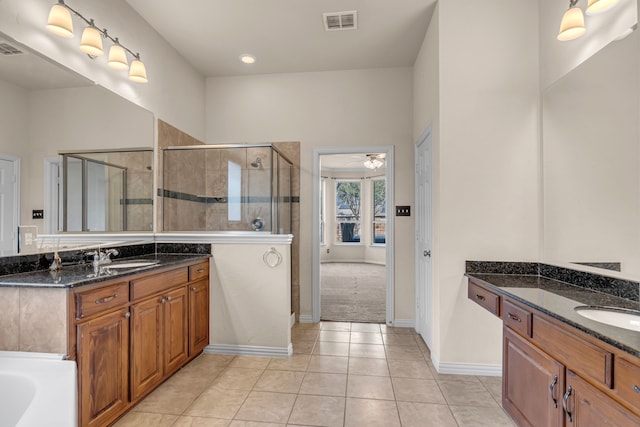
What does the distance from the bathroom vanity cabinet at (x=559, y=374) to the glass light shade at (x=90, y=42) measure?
10.4ft

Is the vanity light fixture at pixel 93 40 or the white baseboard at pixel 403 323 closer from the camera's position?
the vanity light fixture at pixel 93 40

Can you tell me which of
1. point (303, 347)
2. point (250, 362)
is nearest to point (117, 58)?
point (250, 362)

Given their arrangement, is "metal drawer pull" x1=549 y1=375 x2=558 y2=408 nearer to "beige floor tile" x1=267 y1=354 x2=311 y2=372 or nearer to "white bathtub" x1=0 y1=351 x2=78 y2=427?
"beige floor tile" x1=267 y1=354 x2=311 y2=372

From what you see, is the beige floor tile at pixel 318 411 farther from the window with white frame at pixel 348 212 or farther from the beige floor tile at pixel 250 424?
the window with white frame at pixel 348 212

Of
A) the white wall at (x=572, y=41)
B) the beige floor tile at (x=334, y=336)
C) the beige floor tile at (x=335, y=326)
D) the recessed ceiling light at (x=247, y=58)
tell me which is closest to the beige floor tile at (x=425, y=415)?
the beige floor tile at (x=334, y=336)

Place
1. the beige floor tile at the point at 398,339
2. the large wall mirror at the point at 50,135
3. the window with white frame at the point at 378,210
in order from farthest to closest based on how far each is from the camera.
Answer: the window with white frame at the point at 378,210 → the beige floor tile at the point at 398,339 → the large wall mirror at the point at 50,135

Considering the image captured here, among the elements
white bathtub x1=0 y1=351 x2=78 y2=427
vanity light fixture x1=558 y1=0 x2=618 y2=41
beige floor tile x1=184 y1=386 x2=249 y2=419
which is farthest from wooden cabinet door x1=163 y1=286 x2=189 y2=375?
vanity light fixture x1=558 y1=0 x2=618 y2=41

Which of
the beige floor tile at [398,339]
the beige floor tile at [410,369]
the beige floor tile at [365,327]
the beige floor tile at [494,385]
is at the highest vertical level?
the beige floor tile at [494,385]

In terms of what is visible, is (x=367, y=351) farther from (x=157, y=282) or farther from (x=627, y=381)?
(x=627, y=381)

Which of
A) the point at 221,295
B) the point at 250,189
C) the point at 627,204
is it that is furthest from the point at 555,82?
the point at 221,295

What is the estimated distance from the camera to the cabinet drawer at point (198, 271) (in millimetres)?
2758

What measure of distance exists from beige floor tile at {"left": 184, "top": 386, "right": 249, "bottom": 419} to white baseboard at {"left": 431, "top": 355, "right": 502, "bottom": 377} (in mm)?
1561

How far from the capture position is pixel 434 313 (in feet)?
9.09

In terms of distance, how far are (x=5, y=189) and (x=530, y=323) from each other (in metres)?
2.95
